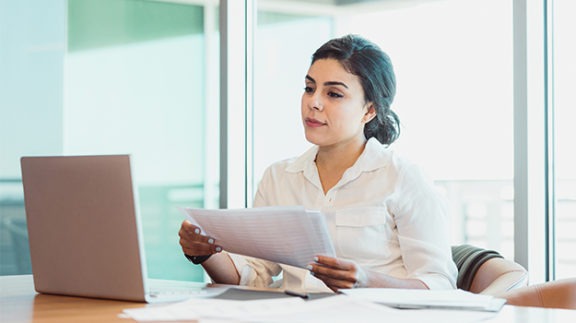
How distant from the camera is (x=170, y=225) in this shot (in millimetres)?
4039

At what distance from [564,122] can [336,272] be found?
152 cm

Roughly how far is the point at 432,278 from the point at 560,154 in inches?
43.5

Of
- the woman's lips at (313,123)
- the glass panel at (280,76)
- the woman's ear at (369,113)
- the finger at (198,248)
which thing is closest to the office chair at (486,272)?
the woman's ear at (369,113)

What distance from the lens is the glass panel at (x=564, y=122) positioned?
2.98 metres

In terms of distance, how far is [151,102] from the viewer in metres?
4.02

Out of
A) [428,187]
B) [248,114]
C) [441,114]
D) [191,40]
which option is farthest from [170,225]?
[428,187]

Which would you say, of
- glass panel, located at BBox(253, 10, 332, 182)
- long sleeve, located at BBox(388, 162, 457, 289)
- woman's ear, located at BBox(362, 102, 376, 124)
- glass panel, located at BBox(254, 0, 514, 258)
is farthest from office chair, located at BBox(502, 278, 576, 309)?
glass panel, located at BBox(253, 10, 332, 182)

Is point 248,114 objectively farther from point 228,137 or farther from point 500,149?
point 500,149

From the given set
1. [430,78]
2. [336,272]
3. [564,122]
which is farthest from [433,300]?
[430,78]

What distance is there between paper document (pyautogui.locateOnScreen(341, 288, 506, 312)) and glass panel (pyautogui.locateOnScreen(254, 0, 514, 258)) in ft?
5.23

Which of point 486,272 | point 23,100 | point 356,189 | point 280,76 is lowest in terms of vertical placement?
point 486,272

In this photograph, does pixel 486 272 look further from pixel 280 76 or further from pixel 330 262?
pixel 280 76

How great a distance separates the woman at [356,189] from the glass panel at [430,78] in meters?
0.70

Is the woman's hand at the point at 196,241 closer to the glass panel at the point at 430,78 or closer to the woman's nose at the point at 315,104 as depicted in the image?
the woman's nose at the point at 315,104
